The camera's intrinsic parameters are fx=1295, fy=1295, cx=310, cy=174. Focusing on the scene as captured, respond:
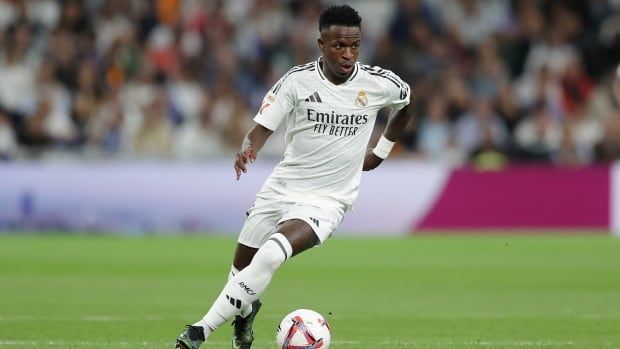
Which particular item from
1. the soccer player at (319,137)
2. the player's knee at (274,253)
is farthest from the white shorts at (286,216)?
the player's knee at (274,253)

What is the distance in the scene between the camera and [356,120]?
9.00 meters

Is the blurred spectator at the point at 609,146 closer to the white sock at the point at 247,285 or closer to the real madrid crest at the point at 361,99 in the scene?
the real madrid crest at the point at 361,99

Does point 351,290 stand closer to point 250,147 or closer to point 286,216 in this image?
point 286,216

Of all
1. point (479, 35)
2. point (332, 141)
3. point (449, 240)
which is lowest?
point (449, 240)

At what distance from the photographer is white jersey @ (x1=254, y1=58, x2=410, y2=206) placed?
8906 mm

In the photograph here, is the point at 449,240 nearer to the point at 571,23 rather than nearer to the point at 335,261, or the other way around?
the point at 335,261

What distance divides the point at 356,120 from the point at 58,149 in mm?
13898

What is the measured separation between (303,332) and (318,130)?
145cm

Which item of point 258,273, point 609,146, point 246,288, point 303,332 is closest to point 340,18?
point 258,273

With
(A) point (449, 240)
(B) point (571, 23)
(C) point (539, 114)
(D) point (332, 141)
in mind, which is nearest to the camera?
(D) point (332, 141)

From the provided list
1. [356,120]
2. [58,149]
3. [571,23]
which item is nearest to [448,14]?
[571,23]

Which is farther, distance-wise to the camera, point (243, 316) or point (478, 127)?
point (478, 127)

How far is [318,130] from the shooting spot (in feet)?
29.3

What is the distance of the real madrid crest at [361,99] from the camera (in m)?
9.01
